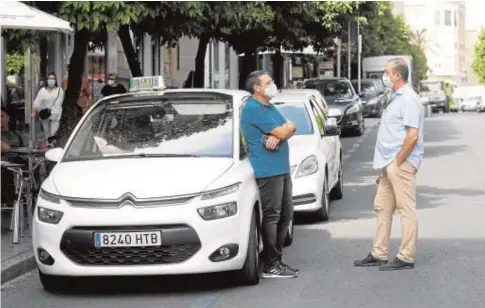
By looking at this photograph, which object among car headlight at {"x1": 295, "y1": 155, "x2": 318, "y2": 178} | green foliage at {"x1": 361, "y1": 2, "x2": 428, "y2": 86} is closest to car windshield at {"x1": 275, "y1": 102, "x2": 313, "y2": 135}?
car headlight at {"x1": 295, "y1": 155, "x2": 318, "y2": 178}

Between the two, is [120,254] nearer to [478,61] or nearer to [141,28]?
[141,28]

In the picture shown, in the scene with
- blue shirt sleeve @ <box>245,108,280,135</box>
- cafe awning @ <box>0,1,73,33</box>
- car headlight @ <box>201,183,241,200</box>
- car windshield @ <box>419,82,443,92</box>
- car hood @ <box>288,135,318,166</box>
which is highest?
cafe awning @ <box>0,1,73,33</box>

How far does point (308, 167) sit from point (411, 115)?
320cm

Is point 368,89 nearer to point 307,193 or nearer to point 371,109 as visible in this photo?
point 371,109

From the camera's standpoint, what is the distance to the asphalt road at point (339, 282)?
26.1 ft

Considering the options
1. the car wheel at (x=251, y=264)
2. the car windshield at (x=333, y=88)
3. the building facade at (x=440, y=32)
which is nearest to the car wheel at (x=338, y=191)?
the car wheel at (x=251, y=264)

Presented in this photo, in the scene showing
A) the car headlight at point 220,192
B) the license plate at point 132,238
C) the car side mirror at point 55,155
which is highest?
the car side mirror at point 55,155

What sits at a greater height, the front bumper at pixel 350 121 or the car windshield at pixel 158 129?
the car windshield at pixel 158 129

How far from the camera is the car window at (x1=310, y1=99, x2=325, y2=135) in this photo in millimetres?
13466

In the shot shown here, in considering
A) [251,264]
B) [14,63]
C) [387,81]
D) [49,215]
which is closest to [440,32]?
[14,63]

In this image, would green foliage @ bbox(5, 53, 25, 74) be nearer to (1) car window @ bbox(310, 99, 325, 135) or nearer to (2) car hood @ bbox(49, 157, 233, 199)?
(1) car window @ bbox(310, 99, 325, 135)

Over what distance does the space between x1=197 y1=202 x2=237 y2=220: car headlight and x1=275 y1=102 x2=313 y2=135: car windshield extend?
191 inches

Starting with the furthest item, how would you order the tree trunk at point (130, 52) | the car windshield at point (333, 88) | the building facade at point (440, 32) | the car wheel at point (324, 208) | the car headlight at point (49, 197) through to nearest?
the building facade at point (440, 32)
the car windshield at point (333, 88)
the tree trunk at point (130, 52)
the car wheel at point (324, 208)
the car headlight at point (49, 197)

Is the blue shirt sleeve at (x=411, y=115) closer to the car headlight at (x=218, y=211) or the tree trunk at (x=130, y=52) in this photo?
the car headlight at (x=218, y=211)
